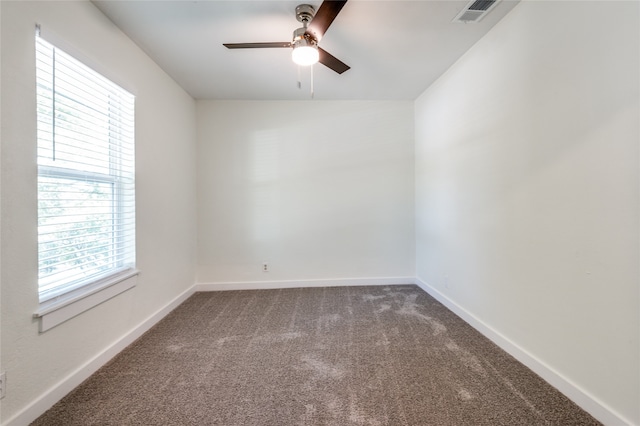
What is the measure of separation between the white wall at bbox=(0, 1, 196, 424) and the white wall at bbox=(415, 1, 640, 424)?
9.84ft

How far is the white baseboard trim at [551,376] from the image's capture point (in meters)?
1.34

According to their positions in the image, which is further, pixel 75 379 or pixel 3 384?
pixel 75 379

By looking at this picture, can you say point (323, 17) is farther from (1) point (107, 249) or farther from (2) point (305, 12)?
(1) point (107, 249)

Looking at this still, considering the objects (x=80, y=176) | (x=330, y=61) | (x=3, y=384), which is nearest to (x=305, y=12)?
(x=330, y=61)

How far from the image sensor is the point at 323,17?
165cm

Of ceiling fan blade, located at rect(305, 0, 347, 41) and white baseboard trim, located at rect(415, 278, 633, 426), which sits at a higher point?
ceiling fan blade, located at rect(305, 0, 347, 41)

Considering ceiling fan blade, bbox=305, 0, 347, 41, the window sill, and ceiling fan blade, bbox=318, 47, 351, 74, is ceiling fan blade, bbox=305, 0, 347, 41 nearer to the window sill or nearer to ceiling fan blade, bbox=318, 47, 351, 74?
ceiling fan blade, bbox=318, 47, 351, 74

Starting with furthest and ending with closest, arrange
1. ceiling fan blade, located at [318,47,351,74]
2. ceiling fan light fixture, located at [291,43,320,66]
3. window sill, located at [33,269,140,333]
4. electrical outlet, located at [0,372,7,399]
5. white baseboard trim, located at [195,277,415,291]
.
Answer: white baseboard trim, located at [195,277,415,291], ceiling fan blade, located at [318,47,351,74], ceiling fan light fixture, located at [291,43,320,66], window sill, located at [33,269,140,333], electrical outlet, located at [0,372,7,399]

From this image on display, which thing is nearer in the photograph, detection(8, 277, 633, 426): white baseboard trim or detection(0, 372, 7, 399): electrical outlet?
detection(0, 372, 7, 399): electrical outlet

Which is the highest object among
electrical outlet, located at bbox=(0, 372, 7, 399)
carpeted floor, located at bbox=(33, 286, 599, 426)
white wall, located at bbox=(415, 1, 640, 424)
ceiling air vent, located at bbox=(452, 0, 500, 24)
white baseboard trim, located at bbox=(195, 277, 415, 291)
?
ceiling air vent, located at bbox=(452, 0, 500, 24)

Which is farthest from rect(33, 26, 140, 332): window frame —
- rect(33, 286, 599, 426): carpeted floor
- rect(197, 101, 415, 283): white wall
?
rect(197, 101, 415, 283): white wall

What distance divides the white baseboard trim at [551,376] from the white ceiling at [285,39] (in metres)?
2.46

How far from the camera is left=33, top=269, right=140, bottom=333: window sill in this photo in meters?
1.48

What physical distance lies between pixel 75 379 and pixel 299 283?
90.9 inches
